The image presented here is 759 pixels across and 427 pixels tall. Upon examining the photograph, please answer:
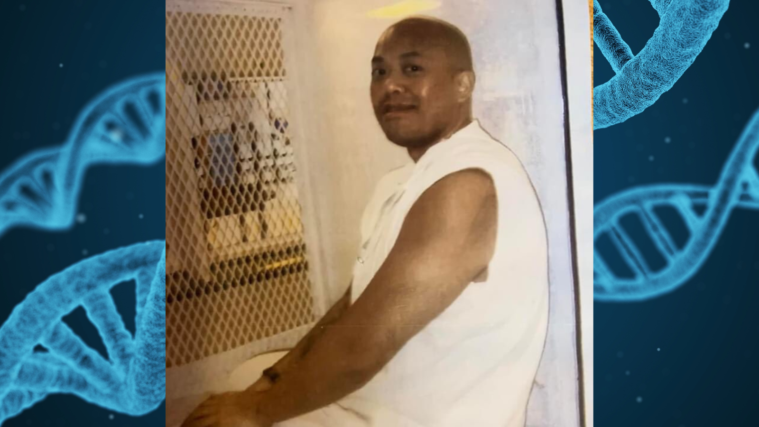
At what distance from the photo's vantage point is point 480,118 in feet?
6.31

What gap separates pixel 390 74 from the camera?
1.97 metres

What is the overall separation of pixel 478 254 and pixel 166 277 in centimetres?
87

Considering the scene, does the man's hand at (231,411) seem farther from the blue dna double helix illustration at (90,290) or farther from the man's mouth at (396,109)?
the man's mouth at (396,109)

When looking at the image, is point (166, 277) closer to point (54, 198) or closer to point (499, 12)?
point (54, 198)

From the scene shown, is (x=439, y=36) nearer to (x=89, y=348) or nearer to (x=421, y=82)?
(x=421, y=82)

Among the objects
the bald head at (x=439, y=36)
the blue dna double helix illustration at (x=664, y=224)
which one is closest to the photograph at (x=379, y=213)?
the bald head at (x=439, y=36)

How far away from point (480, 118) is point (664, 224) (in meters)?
0.61

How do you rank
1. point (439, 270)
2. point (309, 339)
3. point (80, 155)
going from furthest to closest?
point (80, 155)
point (309, 339)
point (439, 270)

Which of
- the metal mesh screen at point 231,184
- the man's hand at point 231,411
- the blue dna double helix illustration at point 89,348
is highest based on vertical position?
the metal mesh screen at point 231,184

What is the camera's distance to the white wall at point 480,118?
190 cm

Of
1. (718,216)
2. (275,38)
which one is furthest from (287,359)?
(718,216)

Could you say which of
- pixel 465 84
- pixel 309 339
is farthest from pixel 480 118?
pixel 309 339

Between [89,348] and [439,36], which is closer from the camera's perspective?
[439,36]

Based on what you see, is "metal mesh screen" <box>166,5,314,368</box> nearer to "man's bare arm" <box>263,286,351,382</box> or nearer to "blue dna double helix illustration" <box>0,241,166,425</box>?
"man's bare arm" <box>263,286,351,382</box>
